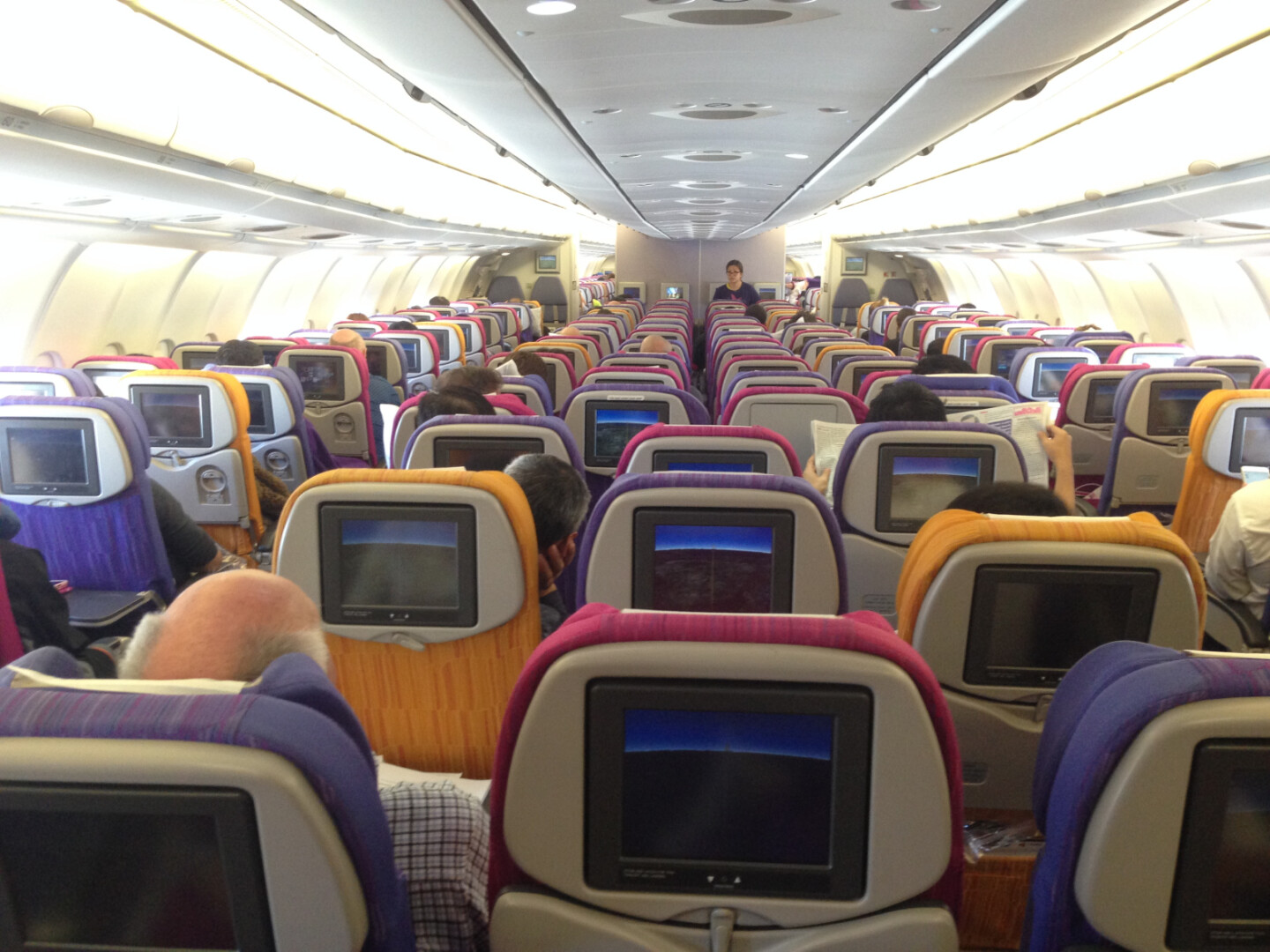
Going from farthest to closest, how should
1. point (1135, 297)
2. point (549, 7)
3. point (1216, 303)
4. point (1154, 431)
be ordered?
point (1135, 297), point (1216, 303), point (1154, 431), point (549, 7)

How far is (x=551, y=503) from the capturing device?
2990mm

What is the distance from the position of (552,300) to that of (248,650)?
76.2 feet

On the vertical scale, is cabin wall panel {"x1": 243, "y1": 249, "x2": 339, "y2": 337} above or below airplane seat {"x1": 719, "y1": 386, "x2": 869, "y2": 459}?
above

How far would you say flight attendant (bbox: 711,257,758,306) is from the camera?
59.2 feet

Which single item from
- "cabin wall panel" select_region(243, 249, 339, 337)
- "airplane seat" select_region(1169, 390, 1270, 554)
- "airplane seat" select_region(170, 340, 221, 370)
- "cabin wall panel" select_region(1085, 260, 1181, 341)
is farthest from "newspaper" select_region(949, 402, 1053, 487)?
"cabin wall panel" select_region(243, 249, 339, 337)

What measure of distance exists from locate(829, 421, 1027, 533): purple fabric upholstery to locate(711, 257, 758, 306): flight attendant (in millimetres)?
14039

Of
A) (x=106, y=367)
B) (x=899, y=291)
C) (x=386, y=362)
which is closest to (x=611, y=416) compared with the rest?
(x=106, y=367)

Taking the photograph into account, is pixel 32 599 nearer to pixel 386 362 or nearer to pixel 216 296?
pixel 386 362

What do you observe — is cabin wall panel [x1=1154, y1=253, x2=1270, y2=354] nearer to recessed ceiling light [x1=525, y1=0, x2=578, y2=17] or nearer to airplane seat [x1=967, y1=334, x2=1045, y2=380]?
airplane seat [x1=967, y1=334, x2=1045, y2=380]

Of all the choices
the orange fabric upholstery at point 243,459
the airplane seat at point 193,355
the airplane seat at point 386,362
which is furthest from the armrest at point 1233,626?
the airplane seat at point 193,355

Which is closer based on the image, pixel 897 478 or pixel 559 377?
pixel 897 478

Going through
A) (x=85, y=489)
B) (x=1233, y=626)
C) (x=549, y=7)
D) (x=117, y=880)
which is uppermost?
(x=549, y=7)

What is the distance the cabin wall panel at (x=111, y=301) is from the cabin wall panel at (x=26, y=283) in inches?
3.1

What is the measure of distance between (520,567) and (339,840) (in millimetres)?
1600
